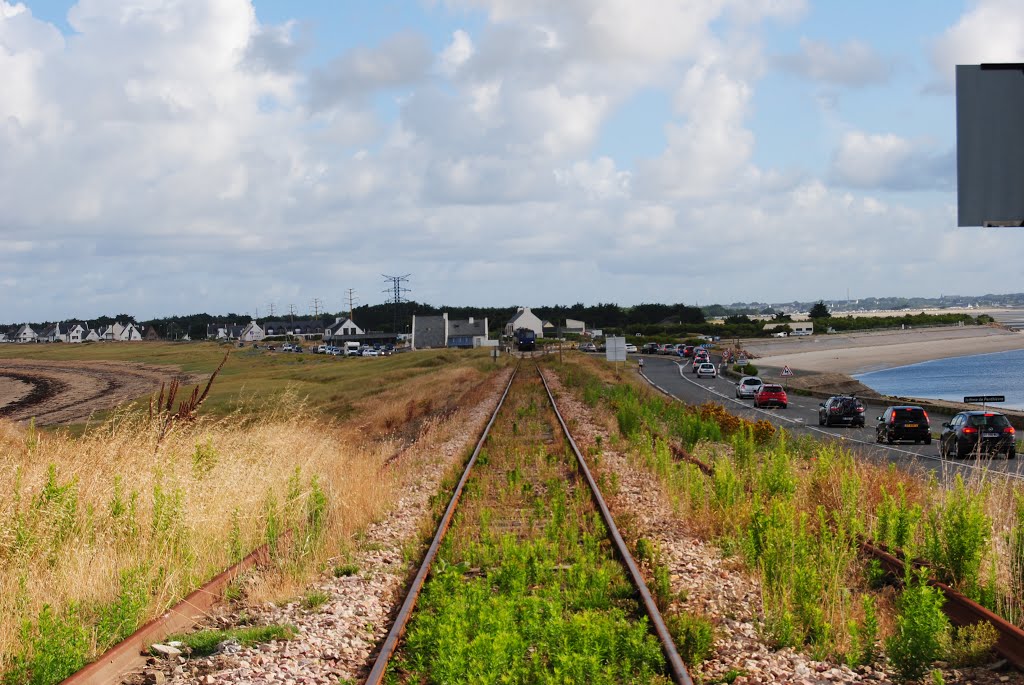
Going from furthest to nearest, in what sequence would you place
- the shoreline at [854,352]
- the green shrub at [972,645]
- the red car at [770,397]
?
the shoreline at [854,352] → the red car at [770,397] → the green shrub at [972,645]

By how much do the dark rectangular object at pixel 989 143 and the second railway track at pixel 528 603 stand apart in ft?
18.6

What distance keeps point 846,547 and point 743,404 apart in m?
45.1

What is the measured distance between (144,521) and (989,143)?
10357 millimetres

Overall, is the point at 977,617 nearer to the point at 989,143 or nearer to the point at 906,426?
the point at 989,143

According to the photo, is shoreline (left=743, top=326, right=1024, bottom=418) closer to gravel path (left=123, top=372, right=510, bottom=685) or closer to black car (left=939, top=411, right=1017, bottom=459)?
black car (left=939, top=411, right=1017, bottom=459)

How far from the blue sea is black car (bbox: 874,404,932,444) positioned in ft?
102

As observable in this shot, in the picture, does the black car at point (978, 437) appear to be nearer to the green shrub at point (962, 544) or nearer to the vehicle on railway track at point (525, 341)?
the green shrub at point (962, 544)

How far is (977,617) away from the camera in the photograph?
786cm

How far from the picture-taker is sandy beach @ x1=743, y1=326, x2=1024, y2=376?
393 feet

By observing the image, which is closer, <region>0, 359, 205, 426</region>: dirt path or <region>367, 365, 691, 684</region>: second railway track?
<region>367, 365, 691, 684</region>: second railway track

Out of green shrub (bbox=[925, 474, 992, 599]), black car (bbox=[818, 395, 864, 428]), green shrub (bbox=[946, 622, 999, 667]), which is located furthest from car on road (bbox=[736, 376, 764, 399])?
green shrub (bbox=[946, 622, 999, 667])

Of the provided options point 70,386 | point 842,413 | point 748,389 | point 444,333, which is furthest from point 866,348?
point 842,413

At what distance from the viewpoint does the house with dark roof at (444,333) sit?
167m

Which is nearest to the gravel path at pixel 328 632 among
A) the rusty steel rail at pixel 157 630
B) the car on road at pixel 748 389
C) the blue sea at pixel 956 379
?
the rusty steel rail at pixel 157 630
